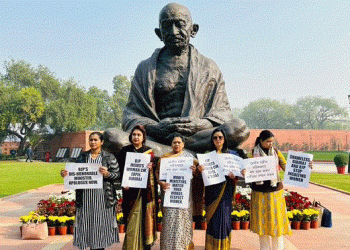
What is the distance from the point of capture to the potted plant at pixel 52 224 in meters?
5.24

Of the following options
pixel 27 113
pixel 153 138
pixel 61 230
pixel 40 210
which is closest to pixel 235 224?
pixel 153 138

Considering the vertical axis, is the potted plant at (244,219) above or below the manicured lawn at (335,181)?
above

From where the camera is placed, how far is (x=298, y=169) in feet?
13.7

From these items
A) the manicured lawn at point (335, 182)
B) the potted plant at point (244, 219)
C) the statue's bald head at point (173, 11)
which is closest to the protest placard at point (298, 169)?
the potted plant at point (244, 219)

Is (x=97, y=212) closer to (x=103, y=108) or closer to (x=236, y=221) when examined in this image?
(x=236, y=221)

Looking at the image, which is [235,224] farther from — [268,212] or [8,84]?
[8,84]

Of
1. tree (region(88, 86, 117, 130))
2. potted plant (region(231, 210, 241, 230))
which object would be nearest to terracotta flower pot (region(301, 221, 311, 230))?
potted plant (region(231, 210, 241, 230))

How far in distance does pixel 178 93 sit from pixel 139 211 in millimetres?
3340

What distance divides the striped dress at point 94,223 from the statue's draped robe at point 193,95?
2696 mm

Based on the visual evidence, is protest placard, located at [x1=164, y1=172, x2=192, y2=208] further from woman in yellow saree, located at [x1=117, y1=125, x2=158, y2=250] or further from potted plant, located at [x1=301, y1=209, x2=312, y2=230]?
potted plant, located at [x1=301, y1=209, x2=312, y2=230]

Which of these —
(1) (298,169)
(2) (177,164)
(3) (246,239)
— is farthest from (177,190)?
(3) (246,239)

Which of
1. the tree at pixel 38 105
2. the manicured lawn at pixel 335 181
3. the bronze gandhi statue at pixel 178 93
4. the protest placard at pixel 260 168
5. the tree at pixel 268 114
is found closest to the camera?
the protest placard at pixel 260 168

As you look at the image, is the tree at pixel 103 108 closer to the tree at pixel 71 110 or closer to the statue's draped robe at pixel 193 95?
the tree at pixel 71 110

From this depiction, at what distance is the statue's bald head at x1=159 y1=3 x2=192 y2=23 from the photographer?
6.40m
